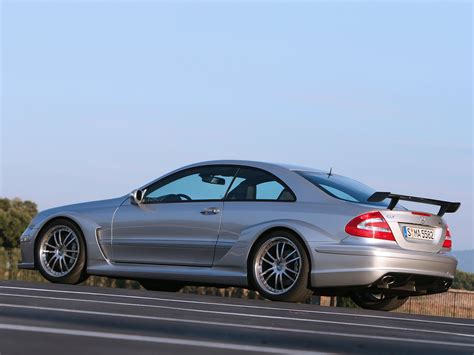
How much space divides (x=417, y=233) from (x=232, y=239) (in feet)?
5.89

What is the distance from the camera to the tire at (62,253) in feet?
38.7

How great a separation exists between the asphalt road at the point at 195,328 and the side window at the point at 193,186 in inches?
81.3

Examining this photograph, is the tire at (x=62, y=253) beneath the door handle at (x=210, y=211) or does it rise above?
beneath

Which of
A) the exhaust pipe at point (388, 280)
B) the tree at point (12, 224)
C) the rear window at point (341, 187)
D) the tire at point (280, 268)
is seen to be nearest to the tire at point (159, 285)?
the tire at point (280, 268)

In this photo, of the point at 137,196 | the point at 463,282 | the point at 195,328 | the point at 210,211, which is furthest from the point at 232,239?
the point at 463,282

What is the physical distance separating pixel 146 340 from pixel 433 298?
18910 mm

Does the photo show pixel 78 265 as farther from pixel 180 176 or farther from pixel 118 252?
pixel 180 176

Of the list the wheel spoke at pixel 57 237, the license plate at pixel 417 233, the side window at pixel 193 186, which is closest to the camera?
the license plate at pixel 417 233

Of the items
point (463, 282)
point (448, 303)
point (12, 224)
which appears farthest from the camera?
point (12, 224)

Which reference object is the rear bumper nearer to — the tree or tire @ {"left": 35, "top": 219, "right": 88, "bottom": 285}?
tire @ {"left": 35, "top": 219, "right": 88, "bottom": 285}

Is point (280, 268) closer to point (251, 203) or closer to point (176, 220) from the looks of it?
point (251, 203)

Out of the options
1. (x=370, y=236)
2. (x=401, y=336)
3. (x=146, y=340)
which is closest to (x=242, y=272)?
(x=370, y=236)

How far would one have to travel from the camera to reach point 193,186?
37.8 ft

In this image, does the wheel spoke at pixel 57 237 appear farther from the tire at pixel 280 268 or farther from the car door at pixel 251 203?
the tire at pixel 280 268
